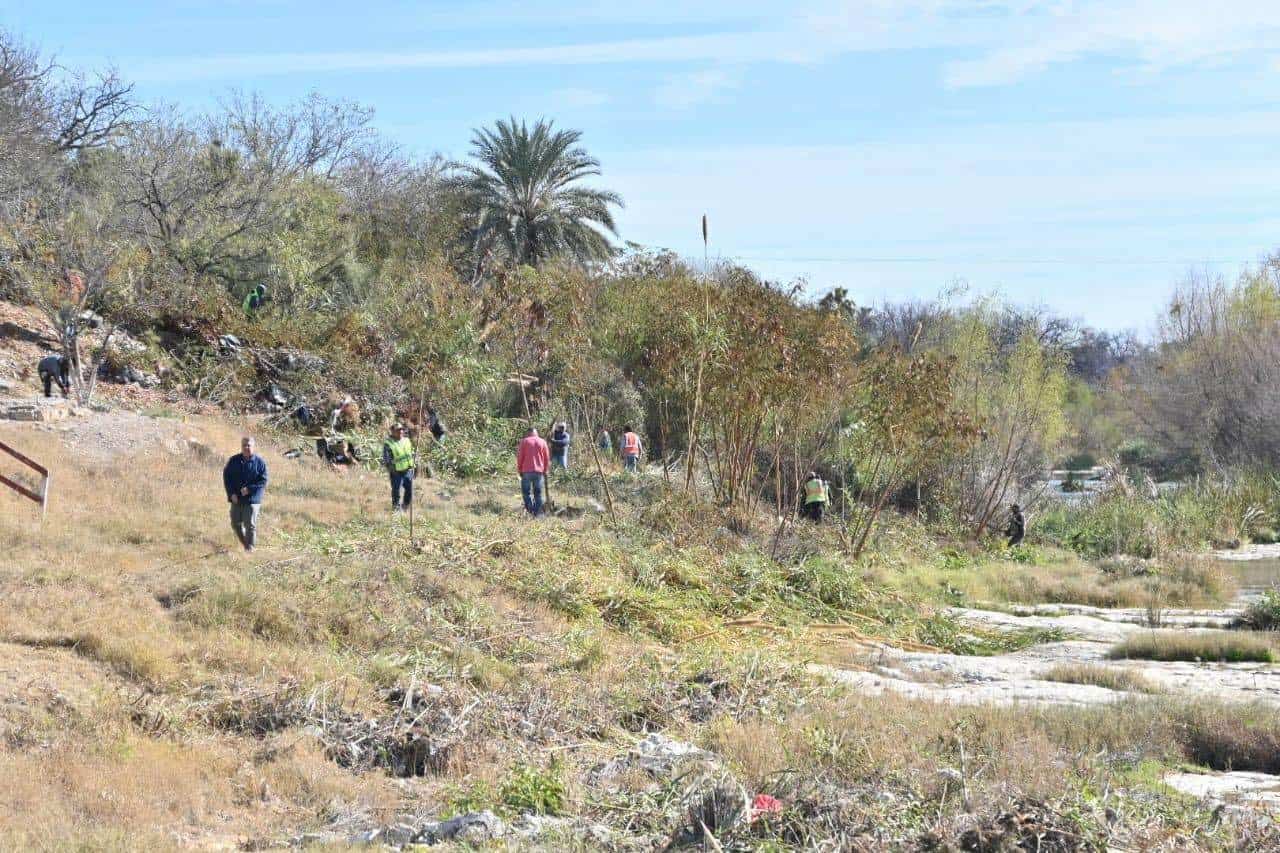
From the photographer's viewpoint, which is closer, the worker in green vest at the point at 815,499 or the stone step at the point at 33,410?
the stone step at the point at 33,410

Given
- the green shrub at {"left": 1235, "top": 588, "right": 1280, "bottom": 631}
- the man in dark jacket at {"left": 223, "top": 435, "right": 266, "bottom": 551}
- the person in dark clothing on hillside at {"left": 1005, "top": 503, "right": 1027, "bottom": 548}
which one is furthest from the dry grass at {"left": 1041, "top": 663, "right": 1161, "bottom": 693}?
the person in dark clothing on hillside at {"left": 1005, "top": 503, "right": 1027, "bottom": 548}

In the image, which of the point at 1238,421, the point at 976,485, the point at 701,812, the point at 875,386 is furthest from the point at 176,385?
the point at 1238,421

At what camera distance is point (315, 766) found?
380 inches

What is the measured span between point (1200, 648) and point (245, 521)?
12476mm

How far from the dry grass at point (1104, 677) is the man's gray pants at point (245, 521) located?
9676 mm

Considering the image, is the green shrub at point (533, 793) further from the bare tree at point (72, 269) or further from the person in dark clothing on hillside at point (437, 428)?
the bare tree at point (72, 269)

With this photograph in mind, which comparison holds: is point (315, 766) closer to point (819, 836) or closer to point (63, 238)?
point (819, 836)

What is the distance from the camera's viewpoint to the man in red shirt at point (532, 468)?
21.1 metres

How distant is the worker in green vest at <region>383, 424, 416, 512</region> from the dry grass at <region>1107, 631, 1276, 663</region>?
10450mm

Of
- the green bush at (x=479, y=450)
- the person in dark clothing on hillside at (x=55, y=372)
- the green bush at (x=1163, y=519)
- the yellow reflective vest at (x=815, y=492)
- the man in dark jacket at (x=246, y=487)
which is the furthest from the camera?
the green bush at (x=1163, y=519)

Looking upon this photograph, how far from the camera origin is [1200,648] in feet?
54.7

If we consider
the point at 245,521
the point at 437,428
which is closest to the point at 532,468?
the point at 245,521

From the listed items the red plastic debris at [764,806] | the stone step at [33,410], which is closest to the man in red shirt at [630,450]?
the stone step at [33,410]

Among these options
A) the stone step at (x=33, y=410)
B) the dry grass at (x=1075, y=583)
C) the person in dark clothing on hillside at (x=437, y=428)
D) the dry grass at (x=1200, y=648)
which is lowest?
the dry grass at (x=1075, y=583)
